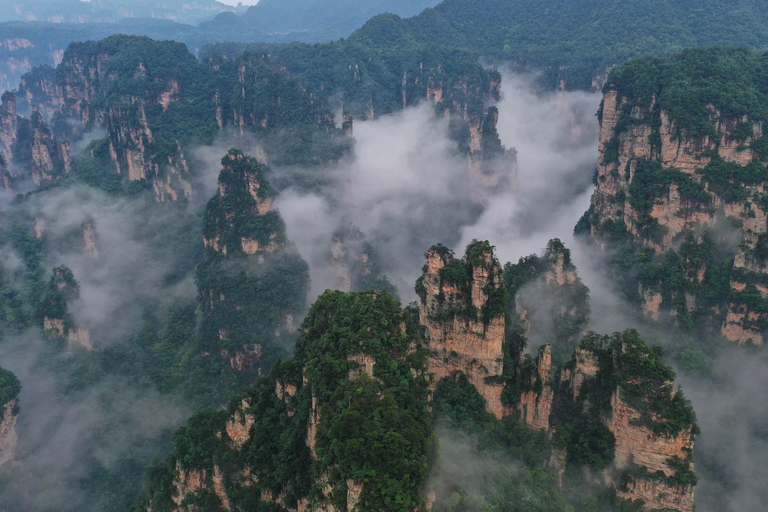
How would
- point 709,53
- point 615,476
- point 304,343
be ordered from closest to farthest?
point 615,476 < point 304,343 < point 709,53

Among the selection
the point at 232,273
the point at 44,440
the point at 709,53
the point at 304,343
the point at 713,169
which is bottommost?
the point at 44,440

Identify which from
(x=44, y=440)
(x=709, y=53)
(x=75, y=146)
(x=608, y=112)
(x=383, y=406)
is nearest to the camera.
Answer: (x=383, y=406)

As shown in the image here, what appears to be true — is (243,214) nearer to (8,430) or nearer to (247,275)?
(247,275)

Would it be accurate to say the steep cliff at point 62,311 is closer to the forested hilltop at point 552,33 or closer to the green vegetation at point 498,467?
the green vegetation at point 498,467

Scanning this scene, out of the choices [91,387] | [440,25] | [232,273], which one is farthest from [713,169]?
[440,25]

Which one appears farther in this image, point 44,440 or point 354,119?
point 354,119

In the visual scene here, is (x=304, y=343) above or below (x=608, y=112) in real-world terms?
below

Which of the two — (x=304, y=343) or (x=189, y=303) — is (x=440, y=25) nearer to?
(x=189, y=303)
